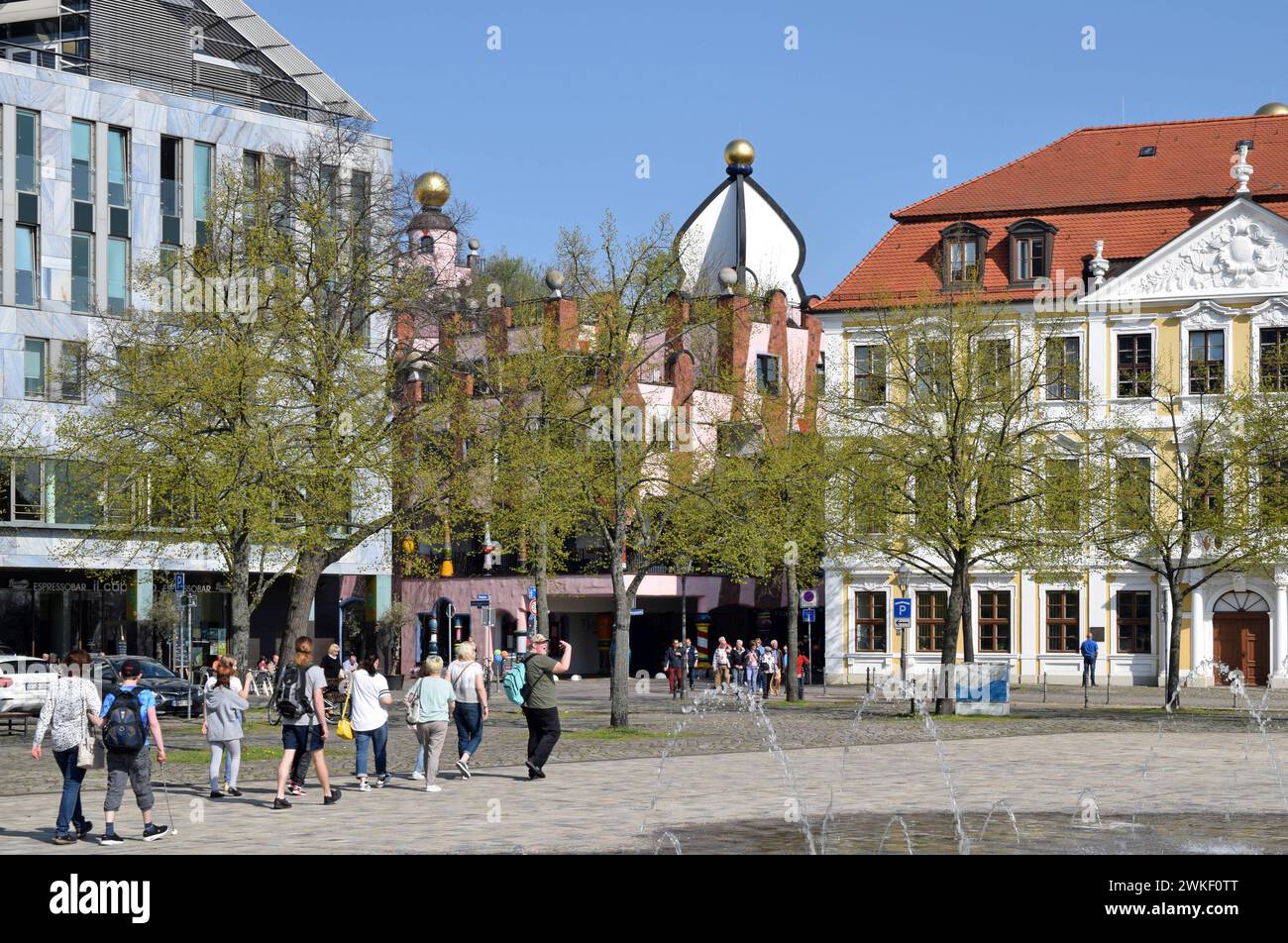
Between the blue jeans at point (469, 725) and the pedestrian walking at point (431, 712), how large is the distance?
1068mm

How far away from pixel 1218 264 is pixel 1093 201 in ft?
15.4

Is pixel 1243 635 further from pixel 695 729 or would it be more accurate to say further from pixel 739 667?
pixel 695 729

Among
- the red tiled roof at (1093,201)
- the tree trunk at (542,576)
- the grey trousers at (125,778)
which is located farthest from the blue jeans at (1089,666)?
the grey trousers at (125,778)

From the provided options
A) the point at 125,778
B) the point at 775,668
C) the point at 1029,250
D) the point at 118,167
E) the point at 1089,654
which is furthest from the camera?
the point at 1029,250

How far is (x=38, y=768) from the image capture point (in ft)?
90.7

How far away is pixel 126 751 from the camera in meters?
17.8

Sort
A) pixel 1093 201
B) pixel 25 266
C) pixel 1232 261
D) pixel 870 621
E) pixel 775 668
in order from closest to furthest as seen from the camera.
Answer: pixel 775 668 → pixel 25 266 → pixel 1232 261 → pixel 1093 201 → pixel 870 621

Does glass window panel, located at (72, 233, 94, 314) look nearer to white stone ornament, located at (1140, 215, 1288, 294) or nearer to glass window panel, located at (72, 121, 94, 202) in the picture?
glass window panel, located at (72, 121, 94, 202)

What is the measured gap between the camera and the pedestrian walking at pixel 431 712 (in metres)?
23.0

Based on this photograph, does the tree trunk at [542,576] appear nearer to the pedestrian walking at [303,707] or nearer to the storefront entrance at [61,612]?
the storefront entrance at [61,612]

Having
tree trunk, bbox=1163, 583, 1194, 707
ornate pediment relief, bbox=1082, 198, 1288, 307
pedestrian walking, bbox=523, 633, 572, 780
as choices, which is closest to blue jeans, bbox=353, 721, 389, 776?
pedestrian walking, bbox=523, 633, 572, 780

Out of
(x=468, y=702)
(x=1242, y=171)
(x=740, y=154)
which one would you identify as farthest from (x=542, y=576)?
(x=740, y=154)

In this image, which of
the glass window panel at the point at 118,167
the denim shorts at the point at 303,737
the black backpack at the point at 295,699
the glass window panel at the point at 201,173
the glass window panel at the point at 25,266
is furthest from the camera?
the glass window panel at the point at 201,173

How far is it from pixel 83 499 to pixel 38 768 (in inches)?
411
